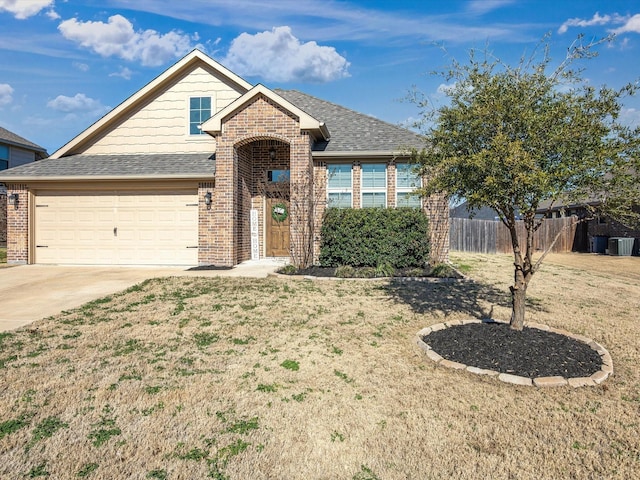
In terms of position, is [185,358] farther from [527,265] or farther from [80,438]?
[527,265]

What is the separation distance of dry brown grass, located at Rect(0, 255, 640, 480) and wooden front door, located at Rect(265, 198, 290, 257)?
7.22 meters

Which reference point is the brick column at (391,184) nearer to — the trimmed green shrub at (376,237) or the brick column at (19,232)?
the trimmed green shrub at (376,237)

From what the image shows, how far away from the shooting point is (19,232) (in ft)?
40.9

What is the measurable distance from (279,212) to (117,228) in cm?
496

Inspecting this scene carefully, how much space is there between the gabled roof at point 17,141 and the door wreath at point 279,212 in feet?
54.7

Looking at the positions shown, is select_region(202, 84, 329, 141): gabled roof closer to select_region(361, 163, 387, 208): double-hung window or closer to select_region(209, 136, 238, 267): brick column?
select_region(209, 136, 238, 267): brick column

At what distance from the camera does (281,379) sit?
4.02m

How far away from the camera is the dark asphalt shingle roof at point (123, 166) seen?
1209 centimetres

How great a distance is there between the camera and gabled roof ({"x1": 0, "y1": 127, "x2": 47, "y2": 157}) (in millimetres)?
21350

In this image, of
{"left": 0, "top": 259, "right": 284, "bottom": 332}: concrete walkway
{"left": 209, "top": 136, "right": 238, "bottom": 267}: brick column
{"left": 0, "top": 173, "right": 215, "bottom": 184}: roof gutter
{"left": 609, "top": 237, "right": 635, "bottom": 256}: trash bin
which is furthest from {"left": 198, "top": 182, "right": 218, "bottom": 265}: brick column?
{"left": 609, "top": 237, "right": 635, "bottom": 256}: trash bin

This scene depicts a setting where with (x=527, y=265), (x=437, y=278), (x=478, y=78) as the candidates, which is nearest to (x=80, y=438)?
(x=527, y=265)

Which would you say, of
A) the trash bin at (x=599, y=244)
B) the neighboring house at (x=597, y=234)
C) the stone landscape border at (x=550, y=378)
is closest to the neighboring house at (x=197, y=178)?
the stone landscape border at (x=550, y=378)

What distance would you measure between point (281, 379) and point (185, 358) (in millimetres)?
1234

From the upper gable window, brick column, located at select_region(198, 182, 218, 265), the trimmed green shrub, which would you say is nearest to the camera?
the trimmed green shrub
